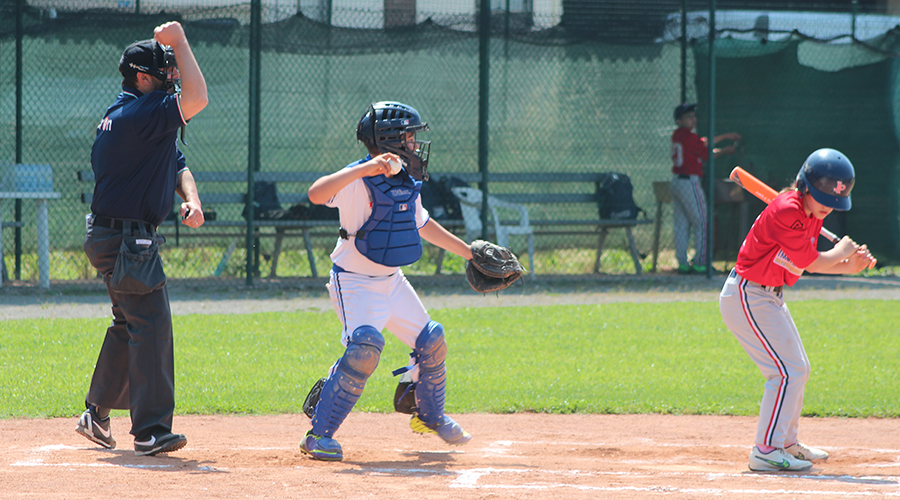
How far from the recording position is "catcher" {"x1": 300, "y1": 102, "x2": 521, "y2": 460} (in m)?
4.30

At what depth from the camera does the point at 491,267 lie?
15.7ft

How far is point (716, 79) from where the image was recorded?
1312cm

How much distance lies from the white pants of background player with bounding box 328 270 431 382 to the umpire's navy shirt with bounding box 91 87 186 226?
0.90 metres

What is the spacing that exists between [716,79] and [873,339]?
603 cm

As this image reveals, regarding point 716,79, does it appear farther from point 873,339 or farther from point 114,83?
point 114,83

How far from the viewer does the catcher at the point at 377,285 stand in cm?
430

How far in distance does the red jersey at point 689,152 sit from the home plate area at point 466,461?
638 centimetres

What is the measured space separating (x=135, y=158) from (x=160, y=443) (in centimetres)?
128

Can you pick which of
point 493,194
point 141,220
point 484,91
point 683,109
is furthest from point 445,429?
point 683,109

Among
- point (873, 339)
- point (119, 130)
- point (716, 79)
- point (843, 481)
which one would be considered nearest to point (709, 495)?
point (843, 481)

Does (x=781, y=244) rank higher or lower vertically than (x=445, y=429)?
higher

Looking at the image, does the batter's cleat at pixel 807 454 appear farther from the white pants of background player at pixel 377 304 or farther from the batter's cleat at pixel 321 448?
the batter's cleat at pixel 321 448

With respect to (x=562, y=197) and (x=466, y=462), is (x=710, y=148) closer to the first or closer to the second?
(x=562, y=197)

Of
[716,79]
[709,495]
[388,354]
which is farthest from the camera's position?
[716,79]
